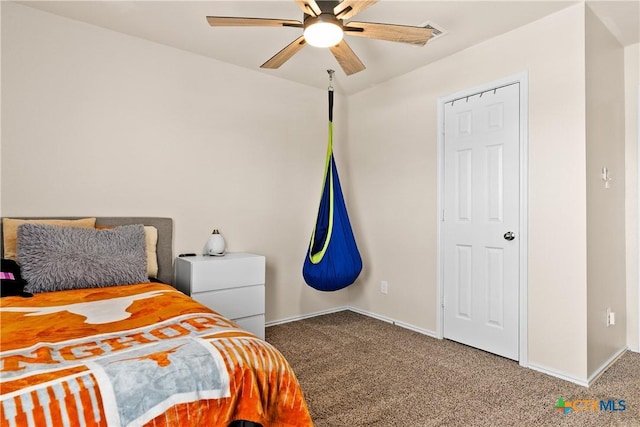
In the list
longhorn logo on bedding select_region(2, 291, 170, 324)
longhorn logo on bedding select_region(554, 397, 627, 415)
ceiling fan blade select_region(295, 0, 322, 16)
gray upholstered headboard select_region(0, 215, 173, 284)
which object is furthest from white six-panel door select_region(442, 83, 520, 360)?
longhorn logo on bedding select_region(2, 291, 170, 324)

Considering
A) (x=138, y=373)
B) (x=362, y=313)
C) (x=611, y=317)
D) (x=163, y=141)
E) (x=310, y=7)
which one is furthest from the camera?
(x=362, y=313)

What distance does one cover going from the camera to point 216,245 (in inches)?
118

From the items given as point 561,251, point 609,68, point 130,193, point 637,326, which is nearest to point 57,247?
point 130,193

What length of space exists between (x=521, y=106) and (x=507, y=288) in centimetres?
130

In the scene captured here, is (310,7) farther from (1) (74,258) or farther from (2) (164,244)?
(2) (164,244)

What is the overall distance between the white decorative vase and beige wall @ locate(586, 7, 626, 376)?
2574 millimetres

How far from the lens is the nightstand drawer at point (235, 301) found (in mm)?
2781

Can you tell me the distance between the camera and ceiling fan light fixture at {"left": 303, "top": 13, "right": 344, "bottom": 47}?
1.88 metres

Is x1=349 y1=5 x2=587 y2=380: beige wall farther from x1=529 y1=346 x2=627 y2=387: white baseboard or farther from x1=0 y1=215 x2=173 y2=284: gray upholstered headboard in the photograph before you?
x1=0 y1=215 x2=173 y2=284: gray upholstered headboard

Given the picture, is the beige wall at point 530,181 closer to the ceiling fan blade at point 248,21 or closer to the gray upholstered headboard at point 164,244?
the ceiling fan blade at point 248,21

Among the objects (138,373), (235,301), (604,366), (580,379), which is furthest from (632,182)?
(138,373)

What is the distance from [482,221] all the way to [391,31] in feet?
5.25

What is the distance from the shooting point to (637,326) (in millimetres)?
2855

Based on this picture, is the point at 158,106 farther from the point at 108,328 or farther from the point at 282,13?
the point at 108,328
